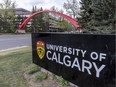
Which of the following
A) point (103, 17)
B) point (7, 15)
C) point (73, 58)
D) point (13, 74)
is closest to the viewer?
point (73, 58)

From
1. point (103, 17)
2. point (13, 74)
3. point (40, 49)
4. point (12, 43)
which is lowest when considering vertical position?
point (12, 43)

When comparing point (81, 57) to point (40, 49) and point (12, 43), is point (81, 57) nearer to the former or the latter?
point (40, 49)

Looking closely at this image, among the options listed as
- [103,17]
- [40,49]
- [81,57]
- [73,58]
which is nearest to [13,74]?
[40,49]

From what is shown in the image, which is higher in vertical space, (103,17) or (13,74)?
(103,17)

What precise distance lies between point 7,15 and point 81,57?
48114 millimetres

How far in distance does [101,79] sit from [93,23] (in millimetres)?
3326

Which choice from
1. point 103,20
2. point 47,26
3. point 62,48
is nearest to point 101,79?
point 62,48

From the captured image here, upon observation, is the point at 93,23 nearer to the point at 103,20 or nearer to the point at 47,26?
the point at 103,20

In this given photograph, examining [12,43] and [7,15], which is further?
[7,15]

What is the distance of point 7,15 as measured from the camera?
49.4 metres

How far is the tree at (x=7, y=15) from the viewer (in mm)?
48625

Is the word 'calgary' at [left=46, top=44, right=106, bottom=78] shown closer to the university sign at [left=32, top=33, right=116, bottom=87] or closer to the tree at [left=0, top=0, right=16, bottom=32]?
the university sign at [left=32, top=33, right=116, bottom=87]

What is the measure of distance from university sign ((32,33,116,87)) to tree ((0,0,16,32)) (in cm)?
4531

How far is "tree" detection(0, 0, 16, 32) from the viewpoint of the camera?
48.6 metres
